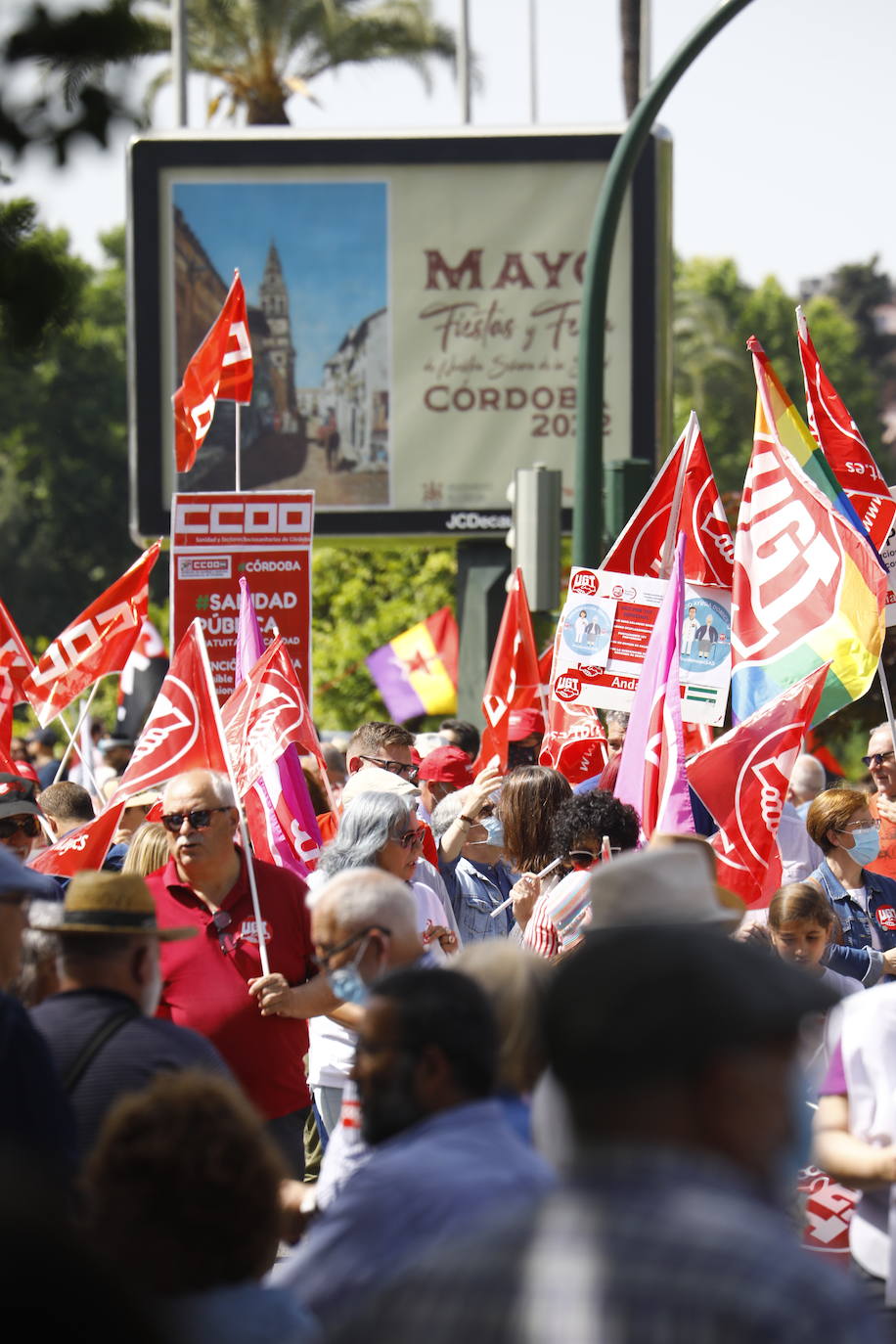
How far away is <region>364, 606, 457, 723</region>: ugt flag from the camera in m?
16.1

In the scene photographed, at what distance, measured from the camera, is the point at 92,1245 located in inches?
62.6

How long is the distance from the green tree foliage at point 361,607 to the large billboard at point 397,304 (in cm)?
932

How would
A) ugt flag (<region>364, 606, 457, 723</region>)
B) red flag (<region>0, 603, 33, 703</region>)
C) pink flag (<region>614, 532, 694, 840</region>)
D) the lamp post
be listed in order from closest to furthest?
pink flag (<region>614, 532, 694, 840</region>), red flag (<region>0, 603, 33, 703</region>), the lamp post, ugt flag (<region>364, 606, 457, 723</region>)

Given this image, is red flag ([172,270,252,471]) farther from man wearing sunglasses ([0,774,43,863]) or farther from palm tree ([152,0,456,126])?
palm tree ([152,0,456,126])

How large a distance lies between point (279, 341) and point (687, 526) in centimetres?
818

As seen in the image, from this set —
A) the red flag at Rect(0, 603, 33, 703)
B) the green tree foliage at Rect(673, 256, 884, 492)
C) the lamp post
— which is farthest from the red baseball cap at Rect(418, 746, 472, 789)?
the green tree foliage at Rect(673, 256, 884, 492)

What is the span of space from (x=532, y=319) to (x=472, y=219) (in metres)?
0.94

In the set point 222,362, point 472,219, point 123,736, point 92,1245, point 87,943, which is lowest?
point 123,736

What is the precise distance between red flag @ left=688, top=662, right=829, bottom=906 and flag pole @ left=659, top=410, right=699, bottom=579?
5.57ft

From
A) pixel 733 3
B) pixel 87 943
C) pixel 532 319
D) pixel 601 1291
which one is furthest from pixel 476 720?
pixel 601 1291

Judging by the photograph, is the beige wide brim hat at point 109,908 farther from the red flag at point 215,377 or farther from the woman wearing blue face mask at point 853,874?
the red flag at point 215,377

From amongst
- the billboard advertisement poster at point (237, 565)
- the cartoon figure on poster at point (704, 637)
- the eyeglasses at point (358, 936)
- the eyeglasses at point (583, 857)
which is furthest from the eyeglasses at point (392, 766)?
the eyeglasses at point (358, 936)

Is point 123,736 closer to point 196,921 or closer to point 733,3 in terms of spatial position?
point 733,3

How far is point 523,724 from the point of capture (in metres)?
10.2
